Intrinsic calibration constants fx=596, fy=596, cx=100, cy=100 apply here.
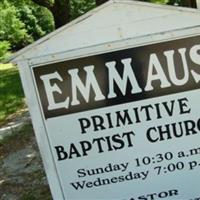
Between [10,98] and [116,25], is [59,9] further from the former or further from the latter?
[116,25]

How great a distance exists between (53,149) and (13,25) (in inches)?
1449

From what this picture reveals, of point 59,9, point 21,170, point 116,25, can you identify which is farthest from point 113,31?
point 59,9

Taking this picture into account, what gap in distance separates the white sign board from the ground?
5.44 feet

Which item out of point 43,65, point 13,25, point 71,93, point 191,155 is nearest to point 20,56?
point 43,65

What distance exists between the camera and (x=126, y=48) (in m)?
3.46

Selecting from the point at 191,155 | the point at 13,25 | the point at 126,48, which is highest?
the point at 126,48

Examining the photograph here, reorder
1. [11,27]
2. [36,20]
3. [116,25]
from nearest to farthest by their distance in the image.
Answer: [116,25]
[11,27]
[36,20]

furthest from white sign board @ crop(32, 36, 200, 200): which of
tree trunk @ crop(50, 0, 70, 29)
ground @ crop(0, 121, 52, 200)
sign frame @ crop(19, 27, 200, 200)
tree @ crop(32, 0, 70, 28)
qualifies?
tree trunk @ crop(50, 0, 70, 29)

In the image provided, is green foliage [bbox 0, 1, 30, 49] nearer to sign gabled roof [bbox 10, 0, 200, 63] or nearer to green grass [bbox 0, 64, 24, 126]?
green grass [bbox 0, 64, 24, 126]

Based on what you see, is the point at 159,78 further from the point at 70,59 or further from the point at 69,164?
the point at 69,164

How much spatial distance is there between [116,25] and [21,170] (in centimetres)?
332

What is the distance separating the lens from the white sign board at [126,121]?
3.48 metres

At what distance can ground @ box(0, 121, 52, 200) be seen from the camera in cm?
554

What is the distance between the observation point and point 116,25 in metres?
3.43
